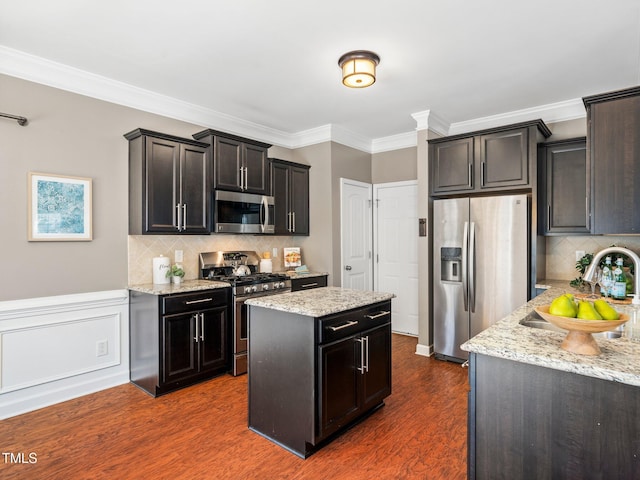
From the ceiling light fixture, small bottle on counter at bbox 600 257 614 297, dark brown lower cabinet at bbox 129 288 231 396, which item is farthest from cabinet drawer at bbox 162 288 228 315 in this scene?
small bottle on counter at bbox 600 257 614 297

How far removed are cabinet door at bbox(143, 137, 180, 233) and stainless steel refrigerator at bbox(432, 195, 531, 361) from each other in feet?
9.02

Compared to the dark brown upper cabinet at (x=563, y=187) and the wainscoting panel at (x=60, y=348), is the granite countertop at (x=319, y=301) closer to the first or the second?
the wainscoting panel at (x=60, y=348)

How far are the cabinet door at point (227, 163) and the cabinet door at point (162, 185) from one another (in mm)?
427

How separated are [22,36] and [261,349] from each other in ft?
9.03

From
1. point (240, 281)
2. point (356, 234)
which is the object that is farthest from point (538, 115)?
point (240, 281)

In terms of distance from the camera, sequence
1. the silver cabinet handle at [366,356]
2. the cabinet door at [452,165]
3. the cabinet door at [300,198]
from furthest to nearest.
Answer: the cabinet door at [300,198]
the cabinet door at [452,165]
the silver cabinet handle at [366,356]

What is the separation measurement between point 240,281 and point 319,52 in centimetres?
221

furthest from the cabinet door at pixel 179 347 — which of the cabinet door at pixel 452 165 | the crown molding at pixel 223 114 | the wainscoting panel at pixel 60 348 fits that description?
the cabinet door at pixel 452 165

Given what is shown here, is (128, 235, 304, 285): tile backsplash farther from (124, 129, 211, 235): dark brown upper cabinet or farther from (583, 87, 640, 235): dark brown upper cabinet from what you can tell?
(583, 87, 640, 235): dark brown upper cabinet

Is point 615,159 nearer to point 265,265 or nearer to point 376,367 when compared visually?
point 376,367

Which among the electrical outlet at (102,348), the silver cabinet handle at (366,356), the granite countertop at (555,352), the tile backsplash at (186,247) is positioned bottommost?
the electrical outlet at (102,348)

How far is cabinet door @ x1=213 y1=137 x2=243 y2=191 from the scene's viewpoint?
3.84 metres

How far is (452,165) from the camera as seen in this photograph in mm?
4051

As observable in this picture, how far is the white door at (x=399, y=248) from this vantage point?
197 inches
